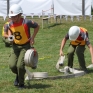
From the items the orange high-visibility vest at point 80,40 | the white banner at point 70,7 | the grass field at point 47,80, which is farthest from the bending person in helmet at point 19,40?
the white banner at point 70,7

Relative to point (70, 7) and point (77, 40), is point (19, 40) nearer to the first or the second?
point (77, 40)

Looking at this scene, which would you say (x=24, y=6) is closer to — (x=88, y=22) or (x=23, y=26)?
(x=88, y=22)

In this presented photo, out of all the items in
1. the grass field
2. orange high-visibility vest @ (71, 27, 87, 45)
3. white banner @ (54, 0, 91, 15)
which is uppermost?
white banner @ (54, 0, 91, 15)

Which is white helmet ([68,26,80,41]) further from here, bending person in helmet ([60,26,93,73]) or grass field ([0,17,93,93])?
grass field ([0,17,93,93])

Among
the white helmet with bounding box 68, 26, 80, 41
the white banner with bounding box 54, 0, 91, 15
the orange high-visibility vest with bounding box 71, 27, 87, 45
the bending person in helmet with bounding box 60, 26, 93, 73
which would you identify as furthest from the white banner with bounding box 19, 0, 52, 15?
the white helmet with bounding box 68, 26, 80, 41

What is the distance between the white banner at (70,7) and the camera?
2377 centimetres

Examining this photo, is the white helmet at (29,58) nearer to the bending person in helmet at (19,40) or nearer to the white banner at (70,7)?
the bending person in helmet at (19,40)

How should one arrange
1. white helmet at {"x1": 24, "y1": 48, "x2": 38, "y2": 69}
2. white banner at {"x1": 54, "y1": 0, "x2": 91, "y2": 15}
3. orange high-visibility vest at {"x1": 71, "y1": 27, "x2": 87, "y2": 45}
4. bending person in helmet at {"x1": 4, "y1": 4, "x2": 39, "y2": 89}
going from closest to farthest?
white helmet at {"x1": 24, "y1": 48, "x2": 38, "y2": 69}
bending person in helmet at {"x1": 4, "y1": 4, "x2": 39, "y2": 89}
orange high-visibility vest at {"x1": 71, "y1": 27, "x2": 87, "y2": 45}
white banner at {"x1": 54, "y1": 0, "x2": 91, "y2": 15}

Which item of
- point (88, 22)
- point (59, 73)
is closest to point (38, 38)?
point (88, 22)

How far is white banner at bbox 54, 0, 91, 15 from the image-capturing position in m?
23.8

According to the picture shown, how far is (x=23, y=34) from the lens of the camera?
292 inches

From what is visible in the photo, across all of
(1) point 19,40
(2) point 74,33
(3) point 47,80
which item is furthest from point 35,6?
(1) point 19,40

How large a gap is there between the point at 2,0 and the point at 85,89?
1840 centimetres

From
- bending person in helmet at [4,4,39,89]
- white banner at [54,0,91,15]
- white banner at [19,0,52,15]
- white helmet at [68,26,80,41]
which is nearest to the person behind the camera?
bending person in helmet at [4,4,39,89]
